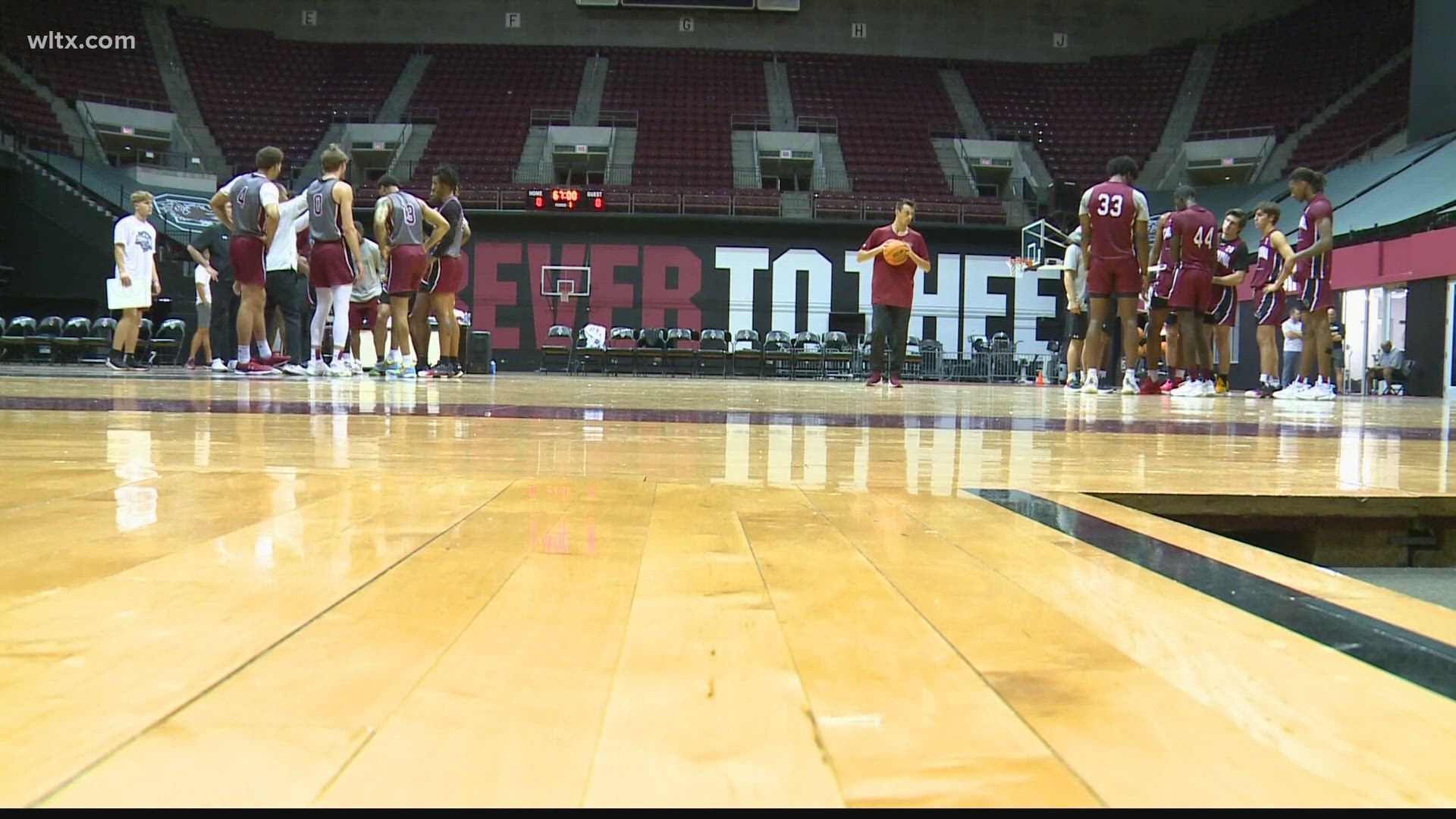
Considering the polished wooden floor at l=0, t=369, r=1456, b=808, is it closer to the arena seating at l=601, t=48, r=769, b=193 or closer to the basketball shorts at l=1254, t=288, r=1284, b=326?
the basketball shorts at l=1254, t=288, r=1284, b=326

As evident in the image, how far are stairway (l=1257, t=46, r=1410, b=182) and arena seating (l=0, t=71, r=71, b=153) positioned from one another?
2166 centimetres

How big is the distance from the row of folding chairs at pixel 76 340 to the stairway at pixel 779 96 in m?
12.1

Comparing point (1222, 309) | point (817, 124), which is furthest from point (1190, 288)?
point (817, 124)

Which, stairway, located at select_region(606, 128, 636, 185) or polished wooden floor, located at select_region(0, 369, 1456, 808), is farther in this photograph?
stairway, located at select_region(606, 128, 636, 185)

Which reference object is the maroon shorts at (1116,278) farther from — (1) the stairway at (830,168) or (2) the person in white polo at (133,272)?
(1) the stairway at (830,168)

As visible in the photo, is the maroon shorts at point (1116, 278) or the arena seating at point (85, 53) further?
the arena seating at point (85, 53)

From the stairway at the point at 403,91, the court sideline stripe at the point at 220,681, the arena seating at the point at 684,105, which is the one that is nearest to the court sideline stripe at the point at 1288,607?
the court sideline stripe at the point at 220,681

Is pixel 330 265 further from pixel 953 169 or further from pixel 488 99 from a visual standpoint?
pixel 488 99

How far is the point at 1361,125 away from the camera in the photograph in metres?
18.6

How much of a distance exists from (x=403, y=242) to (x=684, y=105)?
1520cm

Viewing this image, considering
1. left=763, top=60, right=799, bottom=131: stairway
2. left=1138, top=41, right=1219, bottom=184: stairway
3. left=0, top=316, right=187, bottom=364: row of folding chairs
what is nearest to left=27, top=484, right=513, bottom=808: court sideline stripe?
left=0, top=316, right=187, bottom=364: row of folding chairs

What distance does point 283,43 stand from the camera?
→ 23.7 m

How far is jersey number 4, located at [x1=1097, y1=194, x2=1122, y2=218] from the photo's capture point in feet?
Answer: 24.6

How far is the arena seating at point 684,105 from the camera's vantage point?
20109 mm
